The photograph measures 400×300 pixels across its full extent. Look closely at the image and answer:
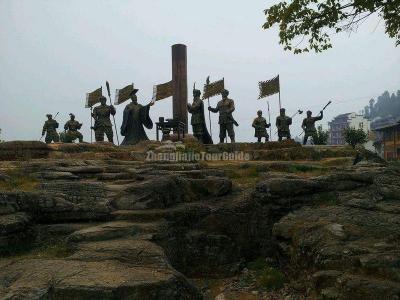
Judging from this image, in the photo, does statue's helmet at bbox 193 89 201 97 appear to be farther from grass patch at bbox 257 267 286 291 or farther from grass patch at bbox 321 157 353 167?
grass patch at bbox 257 267 286 291

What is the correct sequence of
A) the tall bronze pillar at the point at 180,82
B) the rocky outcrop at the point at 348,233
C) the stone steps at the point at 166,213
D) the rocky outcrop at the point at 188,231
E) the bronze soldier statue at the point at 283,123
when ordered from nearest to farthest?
the rocky outcrop at the point at 188,231
the rocky outcrop at the point at 348,233
the stone steps at the point at 166,213
the tall bronze pillar at the point at 180,82
the bronze soldier statue at the point at 283,123

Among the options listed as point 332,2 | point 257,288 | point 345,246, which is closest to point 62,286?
point 257,288

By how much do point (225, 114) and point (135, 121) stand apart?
4086 millimetres

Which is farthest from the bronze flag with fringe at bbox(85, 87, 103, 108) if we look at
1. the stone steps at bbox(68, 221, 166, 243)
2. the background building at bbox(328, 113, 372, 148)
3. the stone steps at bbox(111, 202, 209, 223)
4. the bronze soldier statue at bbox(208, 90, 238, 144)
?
the background building at bbox(328, 113, 372, 148)

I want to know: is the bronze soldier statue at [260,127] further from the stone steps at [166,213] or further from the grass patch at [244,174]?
the stone steps at [166,213]

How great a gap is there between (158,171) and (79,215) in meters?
2.98

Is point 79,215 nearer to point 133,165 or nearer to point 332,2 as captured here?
point 133,165

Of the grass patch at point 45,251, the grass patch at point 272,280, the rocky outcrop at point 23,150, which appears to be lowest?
the grass patch at point 272,280

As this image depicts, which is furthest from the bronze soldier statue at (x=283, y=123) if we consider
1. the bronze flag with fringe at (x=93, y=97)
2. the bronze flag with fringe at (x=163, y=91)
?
the bronze flag with fringe at (x=93, y=97)

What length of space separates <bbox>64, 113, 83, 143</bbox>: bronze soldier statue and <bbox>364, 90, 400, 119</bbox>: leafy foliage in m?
90.2

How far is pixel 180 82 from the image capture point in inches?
A: 768

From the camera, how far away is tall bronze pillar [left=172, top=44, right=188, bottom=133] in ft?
63.7

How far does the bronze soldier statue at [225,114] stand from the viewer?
18.5m

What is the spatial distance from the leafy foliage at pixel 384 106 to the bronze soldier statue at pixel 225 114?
89.1 metres
